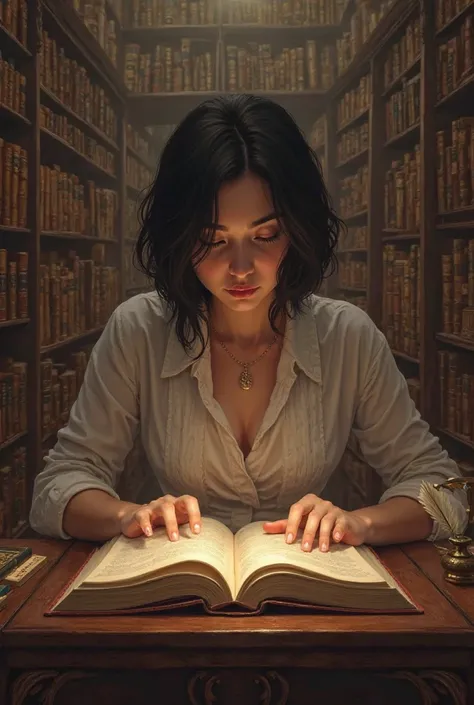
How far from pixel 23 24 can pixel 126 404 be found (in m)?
1.78

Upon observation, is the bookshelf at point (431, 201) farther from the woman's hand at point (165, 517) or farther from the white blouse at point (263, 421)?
the woman's hand at point (165, 517)

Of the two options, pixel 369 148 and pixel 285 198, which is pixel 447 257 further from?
pixel 285 198

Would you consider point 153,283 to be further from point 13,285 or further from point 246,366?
point 13,285

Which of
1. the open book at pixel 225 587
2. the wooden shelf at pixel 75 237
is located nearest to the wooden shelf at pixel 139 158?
the wooden shelf at pixel 75 237

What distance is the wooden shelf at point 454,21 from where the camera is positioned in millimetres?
2515

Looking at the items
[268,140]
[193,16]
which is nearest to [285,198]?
[268,140]

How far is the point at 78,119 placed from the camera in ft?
11.8

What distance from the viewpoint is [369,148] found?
A: 3.88m

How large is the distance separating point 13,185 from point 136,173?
104 inches

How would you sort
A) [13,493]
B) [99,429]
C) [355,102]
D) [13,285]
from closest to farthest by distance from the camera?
1. [99,429]
2. [13,285]
3. [13,493]
4. [355,102]

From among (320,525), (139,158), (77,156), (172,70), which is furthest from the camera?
(139,158)

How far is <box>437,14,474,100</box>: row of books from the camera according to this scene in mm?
2486

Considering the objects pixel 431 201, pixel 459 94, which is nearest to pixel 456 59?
pixel 459 94
